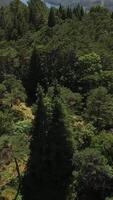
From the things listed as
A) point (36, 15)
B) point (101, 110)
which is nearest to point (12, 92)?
point (101, 110)

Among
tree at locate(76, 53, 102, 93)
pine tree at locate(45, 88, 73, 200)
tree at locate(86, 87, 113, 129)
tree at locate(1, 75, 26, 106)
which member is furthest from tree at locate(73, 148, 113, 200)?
tree at locate(76, 53, 102, 93)

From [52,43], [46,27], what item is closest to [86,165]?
[52,43]

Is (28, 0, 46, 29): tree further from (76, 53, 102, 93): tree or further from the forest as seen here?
(76, 53, 102, 93): tree

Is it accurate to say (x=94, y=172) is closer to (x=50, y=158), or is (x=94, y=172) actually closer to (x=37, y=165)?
(x=50, y=158)

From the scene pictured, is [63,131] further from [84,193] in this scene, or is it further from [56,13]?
[56,13]

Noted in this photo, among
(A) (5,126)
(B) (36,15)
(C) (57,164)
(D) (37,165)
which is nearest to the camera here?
(D) (37,165)

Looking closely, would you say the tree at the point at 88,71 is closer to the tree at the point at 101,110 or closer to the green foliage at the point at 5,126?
the tree at the point at 101,110
